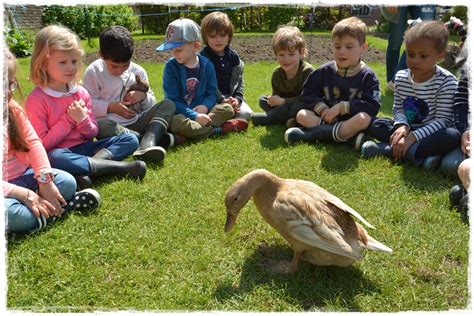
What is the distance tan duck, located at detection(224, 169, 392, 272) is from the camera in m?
2.45

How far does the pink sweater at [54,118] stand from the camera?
3.87 m

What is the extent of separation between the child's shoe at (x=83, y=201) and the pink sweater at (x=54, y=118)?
2.60ft

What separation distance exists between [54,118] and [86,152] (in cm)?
48

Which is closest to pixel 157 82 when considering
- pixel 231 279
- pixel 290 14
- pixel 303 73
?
pixel 303 73

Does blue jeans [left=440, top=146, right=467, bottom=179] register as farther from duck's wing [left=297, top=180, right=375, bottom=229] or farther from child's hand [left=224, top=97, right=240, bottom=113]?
child's hand [left=224, top=97, right=240, bottom=113]

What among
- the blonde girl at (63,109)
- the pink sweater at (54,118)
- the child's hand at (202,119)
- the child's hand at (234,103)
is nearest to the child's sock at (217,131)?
the child's hand at (202,119)

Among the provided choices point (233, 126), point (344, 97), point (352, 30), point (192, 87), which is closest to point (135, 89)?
point (192, 87)

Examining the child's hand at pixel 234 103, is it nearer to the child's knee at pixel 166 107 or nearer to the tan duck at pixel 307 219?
the child's knee at pixel 166 107

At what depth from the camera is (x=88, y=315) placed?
2354 mm

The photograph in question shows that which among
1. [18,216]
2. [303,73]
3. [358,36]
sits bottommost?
[18,216]

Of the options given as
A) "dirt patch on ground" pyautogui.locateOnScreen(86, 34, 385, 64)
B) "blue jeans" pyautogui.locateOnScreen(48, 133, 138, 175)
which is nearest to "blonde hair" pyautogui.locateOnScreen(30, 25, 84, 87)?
"blue jeans" pyautogui.locateOnScreen(48, 133, 138, 175)

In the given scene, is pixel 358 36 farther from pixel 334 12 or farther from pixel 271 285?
pixel 334 12

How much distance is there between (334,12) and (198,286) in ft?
68.2

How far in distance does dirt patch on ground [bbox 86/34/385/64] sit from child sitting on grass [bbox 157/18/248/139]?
7.09 metres
